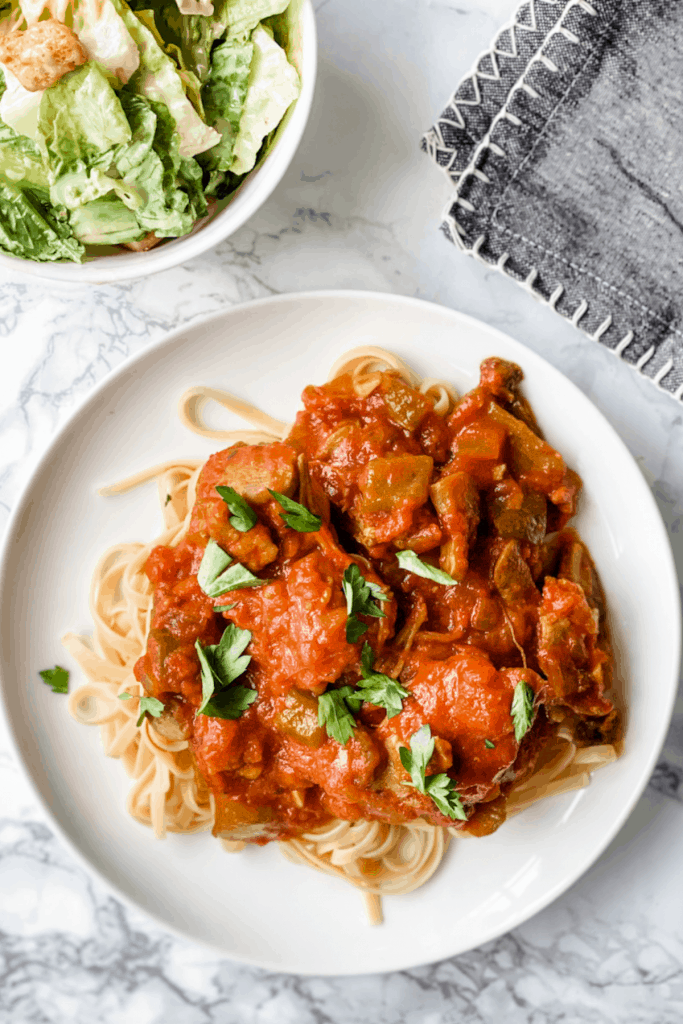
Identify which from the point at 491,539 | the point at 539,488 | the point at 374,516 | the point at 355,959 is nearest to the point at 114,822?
the point at 355,959

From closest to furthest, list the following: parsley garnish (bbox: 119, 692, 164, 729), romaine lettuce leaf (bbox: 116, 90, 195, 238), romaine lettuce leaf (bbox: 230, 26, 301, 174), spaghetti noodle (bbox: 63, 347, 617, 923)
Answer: romaine lettuce leaf (bbox: 116, 90, 195, 238) → romaine lettuce leaf (bbox: 230, 26, 301, 174) → parsley garnish (bbox: 119, 692, 164, 729) → spaghetti noodle (bbox: 63, 347, 617, 923)

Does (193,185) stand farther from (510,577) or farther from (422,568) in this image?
(510,577)

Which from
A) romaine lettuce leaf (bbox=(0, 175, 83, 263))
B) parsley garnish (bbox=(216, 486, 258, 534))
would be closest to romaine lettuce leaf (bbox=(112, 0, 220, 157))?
romaine lettuce leaf (bbox=(0, 175, 83, 263))

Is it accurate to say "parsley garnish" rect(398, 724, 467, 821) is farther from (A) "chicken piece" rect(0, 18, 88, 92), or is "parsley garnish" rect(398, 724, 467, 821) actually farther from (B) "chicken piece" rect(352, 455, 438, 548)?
(A) "chicken piece" rect(0, 18, 88, 92)

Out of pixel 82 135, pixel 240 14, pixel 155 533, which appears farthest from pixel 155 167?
pixel 155 533

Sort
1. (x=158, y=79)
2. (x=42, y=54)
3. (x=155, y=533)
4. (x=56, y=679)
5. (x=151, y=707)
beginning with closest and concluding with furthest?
(x=42, y=54) < (x=158, y=79) < (x=151, y=707) < (x=56, y=679) < (x=155, y=533)

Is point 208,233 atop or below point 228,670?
atop

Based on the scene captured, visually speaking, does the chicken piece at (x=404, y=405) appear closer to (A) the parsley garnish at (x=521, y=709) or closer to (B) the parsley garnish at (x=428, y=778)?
(A) the parsley garnish at (x=521, y=709)
